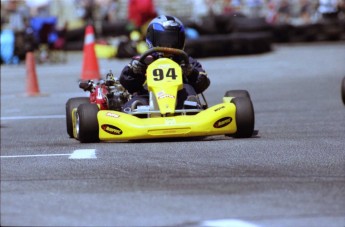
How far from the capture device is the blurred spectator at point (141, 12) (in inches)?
988

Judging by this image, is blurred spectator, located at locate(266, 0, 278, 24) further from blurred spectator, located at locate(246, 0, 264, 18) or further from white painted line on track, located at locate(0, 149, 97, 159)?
white painted line on track, located at locate(0, 149, 97, 159)

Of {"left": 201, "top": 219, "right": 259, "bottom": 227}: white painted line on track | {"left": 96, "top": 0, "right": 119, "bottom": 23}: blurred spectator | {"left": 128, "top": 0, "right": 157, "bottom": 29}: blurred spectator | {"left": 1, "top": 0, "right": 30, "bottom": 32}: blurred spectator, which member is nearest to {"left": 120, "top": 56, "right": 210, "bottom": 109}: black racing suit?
{"left": 201, "top": 219, "right": 259, "bottom": 227}: white painted line on track

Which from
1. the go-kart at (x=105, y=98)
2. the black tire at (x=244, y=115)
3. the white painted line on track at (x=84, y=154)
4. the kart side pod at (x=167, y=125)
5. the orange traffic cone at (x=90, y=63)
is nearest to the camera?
the white painted line on track at (x=84, y=154)

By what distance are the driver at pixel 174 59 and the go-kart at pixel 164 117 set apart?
3.3 inches

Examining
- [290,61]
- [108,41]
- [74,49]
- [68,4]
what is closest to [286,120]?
[290,61]

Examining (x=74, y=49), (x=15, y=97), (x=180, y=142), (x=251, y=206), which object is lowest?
(x=74, y=49)

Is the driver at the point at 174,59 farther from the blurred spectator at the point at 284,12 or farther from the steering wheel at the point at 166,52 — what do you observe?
the blurred spectator at the point at 284,12

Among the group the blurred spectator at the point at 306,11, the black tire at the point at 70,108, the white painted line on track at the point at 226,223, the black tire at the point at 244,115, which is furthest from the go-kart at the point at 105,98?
the blurred spectator at the point at 306,11

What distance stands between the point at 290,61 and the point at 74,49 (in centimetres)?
738

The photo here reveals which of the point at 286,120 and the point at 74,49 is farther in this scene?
the point at 74,49

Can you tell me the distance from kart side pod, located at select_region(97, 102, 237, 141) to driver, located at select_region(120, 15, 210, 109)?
1.92 feet

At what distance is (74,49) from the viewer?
30516mm

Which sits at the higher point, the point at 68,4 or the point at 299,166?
the point at 299,166

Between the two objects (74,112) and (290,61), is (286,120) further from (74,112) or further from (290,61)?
(290,61)
